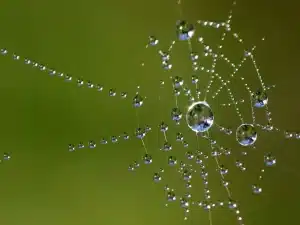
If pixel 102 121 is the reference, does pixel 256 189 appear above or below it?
below

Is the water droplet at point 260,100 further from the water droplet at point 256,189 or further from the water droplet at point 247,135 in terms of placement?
the water droplet at point 256,189

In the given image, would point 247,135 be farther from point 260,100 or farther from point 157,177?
point 157,177

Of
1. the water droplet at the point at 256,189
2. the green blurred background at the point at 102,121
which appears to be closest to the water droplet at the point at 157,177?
the green blurred background at the point at 102,121

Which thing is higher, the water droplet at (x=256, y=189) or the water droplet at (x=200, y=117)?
the water droplet at (x=200, y=117)

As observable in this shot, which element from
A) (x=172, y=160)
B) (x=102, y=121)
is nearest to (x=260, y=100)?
(x=172, y=160)

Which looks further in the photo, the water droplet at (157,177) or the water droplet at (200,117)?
the water droplet at (157,177)

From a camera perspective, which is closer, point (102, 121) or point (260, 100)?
point (260, 100)

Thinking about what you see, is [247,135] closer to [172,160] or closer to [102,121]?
[172,160]

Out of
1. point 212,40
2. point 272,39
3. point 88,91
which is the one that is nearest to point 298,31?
point 272,39

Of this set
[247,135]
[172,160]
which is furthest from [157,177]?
[247,135]

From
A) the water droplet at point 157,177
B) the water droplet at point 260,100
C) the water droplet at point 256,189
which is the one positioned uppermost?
the water droplet at point 260,100
